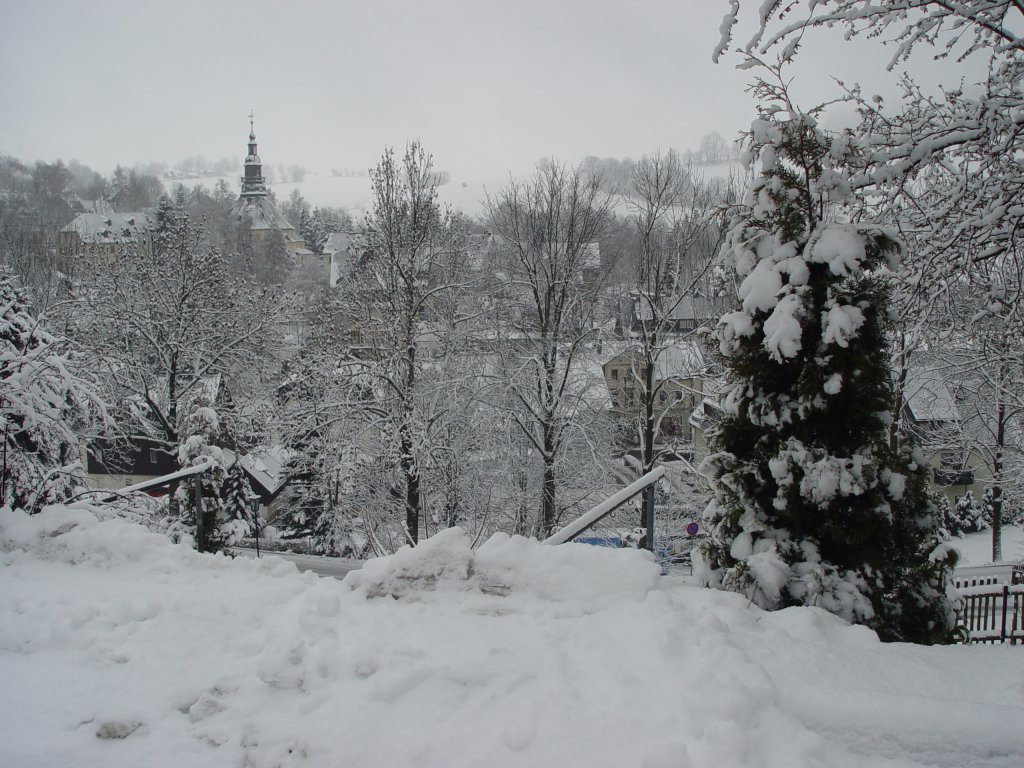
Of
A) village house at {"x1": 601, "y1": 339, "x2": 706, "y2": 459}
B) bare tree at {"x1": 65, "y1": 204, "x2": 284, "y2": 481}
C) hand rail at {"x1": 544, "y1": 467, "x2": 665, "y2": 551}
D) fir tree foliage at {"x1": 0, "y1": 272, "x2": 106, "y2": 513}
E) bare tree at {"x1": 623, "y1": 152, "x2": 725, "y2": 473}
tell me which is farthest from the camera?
bare tree at {"x1": 65, "y1": 204, "x2": 284, "y2": 481}

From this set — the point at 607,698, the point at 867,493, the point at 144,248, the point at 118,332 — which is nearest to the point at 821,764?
A: the point at 607,698

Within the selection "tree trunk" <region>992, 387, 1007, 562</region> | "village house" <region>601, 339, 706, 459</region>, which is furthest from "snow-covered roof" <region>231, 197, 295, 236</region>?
"tree trunk" <region>992, 387, 1007, 562</region>

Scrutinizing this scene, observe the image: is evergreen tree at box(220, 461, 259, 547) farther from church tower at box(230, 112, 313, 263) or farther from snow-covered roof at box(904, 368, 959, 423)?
church tower at box(230, 112, 313, 263)

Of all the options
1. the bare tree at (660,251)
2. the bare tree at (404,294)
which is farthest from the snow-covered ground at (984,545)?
the bare tree at (404,294)

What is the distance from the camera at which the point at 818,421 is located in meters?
4.31

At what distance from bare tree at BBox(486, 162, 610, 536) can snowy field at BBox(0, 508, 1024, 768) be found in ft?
40.9

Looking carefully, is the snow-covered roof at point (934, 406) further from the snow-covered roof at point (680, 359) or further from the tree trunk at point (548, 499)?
the tree trunk at point (548, 499)

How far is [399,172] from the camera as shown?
16609mm

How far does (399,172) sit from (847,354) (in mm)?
14231

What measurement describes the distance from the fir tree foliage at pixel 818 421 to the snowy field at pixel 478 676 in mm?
553

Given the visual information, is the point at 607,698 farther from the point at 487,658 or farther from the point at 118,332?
the point at 118,332

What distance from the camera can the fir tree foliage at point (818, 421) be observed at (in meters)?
4.17

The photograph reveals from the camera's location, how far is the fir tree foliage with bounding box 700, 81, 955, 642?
4.17 meters

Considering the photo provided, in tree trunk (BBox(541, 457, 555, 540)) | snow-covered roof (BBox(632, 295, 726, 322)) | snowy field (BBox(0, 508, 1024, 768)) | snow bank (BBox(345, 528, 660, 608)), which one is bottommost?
tree trunk (BBox(541, 457, 555, 540))
